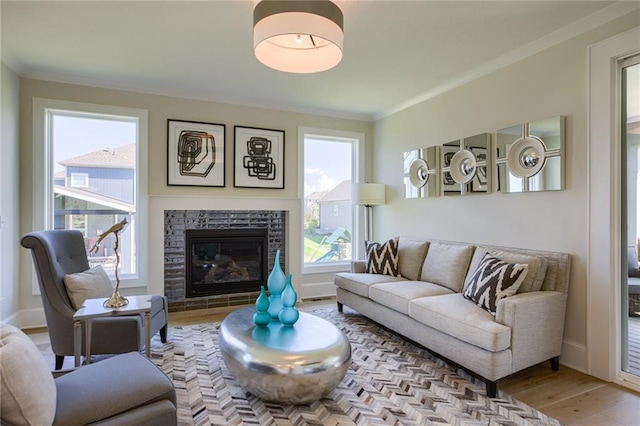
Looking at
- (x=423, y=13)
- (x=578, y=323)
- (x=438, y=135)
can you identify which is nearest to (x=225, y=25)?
(x=423, y=13)

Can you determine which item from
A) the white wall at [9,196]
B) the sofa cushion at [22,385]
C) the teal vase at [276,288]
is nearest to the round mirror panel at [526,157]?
the teal vase at [276,288]

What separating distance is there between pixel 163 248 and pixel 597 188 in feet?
13.9

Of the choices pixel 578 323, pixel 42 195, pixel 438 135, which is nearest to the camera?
pixel 578 323

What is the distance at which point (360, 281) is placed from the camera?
3.77 meters

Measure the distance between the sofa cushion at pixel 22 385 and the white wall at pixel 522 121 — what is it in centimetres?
331

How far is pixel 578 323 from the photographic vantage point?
2701mm

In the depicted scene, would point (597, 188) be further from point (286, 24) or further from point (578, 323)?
point (286, 24)

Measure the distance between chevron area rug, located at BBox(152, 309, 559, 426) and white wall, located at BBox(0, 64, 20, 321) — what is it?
5.30ft

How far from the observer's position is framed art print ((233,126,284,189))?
4547 mm

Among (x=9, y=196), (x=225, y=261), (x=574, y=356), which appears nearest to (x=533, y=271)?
(x=574, y=356)

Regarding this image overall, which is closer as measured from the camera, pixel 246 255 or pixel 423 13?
pixel 423 13

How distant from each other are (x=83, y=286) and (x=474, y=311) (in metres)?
2.94

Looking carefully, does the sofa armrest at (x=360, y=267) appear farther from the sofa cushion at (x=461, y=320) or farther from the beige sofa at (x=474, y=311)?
the sofa cushion at (x=461, y=320)

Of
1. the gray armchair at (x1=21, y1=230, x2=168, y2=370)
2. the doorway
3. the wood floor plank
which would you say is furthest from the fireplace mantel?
the doorway
